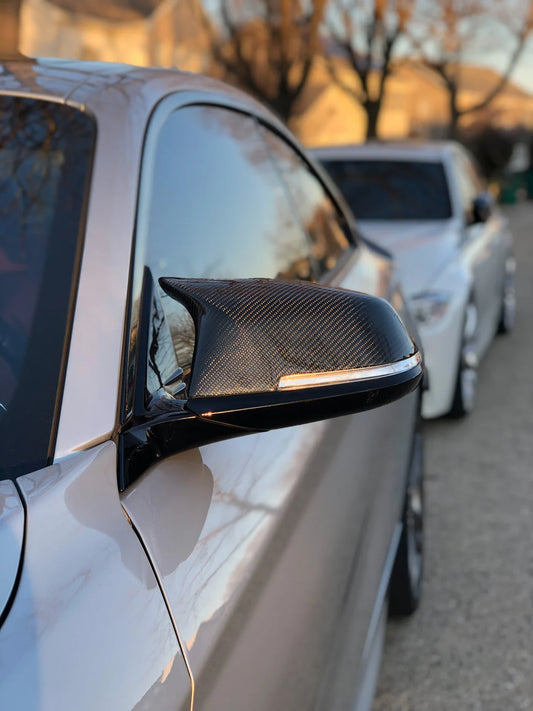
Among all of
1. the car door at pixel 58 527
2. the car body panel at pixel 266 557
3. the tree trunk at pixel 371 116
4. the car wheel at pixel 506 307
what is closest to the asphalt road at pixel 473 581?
the car body panel at pixel 266 557

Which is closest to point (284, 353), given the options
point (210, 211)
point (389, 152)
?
point (210, 211)

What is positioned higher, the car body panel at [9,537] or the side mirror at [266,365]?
the side mirror at [266,365]

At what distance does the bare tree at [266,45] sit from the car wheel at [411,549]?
12.6m

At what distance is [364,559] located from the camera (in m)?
1.84

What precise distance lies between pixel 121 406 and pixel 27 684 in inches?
16.8

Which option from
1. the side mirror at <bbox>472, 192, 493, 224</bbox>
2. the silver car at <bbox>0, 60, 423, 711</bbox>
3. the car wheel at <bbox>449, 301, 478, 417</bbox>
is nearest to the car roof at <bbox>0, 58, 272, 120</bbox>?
the silver car at <bbox>0, 60, 423, 711</bbox>

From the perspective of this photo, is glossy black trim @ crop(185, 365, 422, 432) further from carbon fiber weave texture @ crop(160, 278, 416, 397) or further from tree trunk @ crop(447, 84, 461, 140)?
tree trunk @ crop(447, 84, 461, 140)

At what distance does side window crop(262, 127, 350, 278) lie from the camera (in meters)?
2.40

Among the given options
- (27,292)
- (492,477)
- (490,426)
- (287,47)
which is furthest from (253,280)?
(287,47)

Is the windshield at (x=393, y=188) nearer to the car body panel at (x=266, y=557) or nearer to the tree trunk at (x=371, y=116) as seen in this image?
the car body panel at (x=266, y=557)

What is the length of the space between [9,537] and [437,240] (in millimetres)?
4447

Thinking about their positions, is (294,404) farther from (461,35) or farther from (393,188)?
(461,35)

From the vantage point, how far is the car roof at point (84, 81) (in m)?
1.56

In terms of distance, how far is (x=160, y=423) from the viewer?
1.17 m
